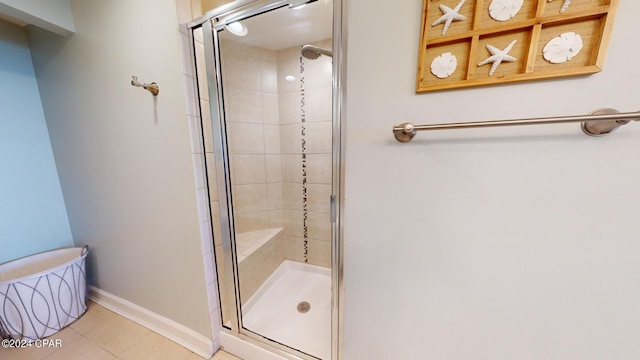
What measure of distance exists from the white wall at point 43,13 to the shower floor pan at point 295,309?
78.9 inches

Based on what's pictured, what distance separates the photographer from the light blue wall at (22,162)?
4.40 ft

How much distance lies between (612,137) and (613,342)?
556mm

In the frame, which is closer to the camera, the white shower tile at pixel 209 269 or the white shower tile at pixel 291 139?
the white shower tile at pixel 209 269

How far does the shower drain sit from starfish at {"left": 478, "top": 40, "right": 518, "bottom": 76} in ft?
5.61

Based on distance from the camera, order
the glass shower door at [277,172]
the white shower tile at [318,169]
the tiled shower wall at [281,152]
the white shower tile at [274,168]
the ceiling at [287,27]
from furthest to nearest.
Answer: the white shower tile at [274,168] < the white shower tile at [318,169] < the tiled shower wall at [281,152] < the glass shower door at [277,172] < the ceiling at [287,27]

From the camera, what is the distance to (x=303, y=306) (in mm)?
1546

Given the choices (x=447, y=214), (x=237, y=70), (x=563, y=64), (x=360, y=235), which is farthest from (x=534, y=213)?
(x=237, y=70)

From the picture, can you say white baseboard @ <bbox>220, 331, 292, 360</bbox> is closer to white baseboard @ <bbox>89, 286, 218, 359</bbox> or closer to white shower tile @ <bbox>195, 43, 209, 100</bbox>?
white baseboard @ <bbox>89, 286, 218, 359</bbox>

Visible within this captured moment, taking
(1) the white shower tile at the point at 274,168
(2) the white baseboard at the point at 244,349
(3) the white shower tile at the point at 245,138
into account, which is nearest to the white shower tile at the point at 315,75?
(3) the white shower tile at the point at 245,138

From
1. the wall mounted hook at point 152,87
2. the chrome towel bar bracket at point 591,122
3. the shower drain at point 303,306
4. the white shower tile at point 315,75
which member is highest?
the white shower tile at point 315,75

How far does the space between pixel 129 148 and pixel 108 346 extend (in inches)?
48.7

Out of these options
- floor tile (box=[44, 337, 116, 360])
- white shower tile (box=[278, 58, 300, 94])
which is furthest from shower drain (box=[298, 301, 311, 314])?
white shower tile (box=[278, 58, 300, 94])

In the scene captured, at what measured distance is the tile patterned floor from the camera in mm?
1167

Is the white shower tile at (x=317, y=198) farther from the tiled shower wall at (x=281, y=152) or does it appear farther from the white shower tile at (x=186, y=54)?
the white shower tile at (x=186, y=54)
